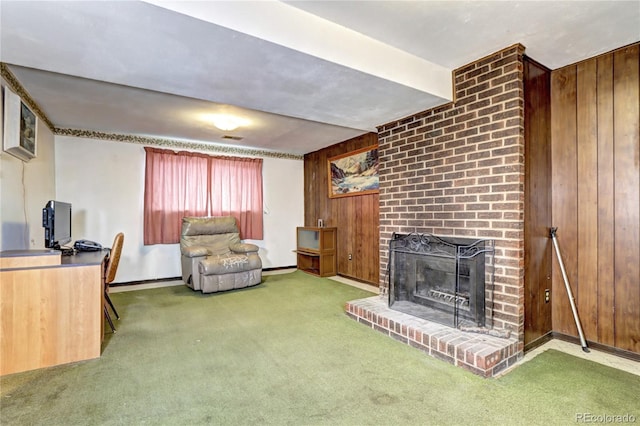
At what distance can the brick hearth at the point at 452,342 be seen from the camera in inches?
80.2

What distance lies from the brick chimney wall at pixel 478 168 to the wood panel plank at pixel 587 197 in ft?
2.11

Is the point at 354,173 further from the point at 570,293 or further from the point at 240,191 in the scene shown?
the point at 570,293

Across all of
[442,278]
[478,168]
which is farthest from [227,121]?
[442,278]

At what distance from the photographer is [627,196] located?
7.39 ft

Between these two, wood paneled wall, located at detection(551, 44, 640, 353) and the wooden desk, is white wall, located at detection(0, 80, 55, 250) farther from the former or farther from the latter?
wood paneled wall, located at detection(551, 44, 640, 353)

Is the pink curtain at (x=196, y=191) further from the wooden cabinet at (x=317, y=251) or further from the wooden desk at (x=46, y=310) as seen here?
the wooden desk at (x=46, y=310)

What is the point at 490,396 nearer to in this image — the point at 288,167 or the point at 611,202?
the point at 611,202

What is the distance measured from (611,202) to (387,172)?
1896mm

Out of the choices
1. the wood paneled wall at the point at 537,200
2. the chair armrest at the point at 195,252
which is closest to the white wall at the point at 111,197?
the chair armrest at the point at 195,252

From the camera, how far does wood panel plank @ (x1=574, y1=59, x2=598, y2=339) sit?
242cm

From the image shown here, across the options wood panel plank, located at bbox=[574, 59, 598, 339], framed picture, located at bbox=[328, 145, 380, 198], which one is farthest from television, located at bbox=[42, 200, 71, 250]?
wood panel plank, located at bbox=[574, 59, 598, 339]

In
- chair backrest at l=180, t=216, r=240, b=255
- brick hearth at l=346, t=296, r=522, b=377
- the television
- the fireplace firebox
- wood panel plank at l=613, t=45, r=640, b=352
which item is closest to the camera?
brick hearth at l=346, t=296, r=522, b=377

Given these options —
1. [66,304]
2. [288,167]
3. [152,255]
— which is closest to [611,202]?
[66,304]

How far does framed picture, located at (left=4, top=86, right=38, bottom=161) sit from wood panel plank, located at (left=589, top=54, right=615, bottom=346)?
4732mm
